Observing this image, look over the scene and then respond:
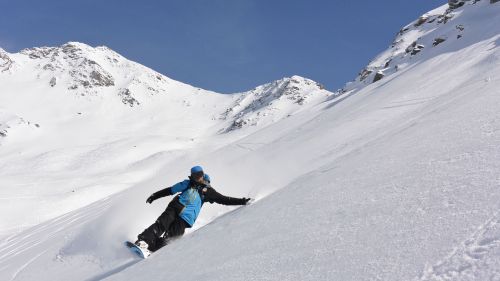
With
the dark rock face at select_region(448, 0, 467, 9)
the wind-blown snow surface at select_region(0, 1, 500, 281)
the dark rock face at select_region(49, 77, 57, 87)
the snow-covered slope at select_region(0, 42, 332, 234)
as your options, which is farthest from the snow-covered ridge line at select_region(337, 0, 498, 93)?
the dark rock face at select_region(49, 77, 57, 87)

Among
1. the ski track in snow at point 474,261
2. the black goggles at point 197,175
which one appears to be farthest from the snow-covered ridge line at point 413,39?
the ski track in snow at point 474,261

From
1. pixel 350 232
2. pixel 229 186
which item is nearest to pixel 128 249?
pixel 229 186

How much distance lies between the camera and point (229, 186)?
9844mm

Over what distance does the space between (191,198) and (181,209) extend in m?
0.22

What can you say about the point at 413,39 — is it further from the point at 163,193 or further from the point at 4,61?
the point at 4,61

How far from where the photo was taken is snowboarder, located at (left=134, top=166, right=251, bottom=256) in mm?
Result: 6695

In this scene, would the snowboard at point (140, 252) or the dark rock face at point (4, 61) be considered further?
the dark rock face at point (4, 61)

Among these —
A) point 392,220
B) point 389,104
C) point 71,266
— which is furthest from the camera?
point 389,104

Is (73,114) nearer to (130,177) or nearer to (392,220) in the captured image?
(130,177)

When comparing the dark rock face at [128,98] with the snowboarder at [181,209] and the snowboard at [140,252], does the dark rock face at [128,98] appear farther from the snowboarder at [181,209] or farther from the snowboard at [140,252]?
the snowboard at [140,252]

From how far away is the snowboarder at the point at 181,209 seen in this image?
22.0ft

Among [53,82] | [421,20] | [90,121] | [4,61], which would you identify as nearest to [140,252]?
[421,20]

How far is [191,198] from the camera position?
716cm

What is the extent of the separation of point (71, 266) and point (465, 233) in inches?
264
